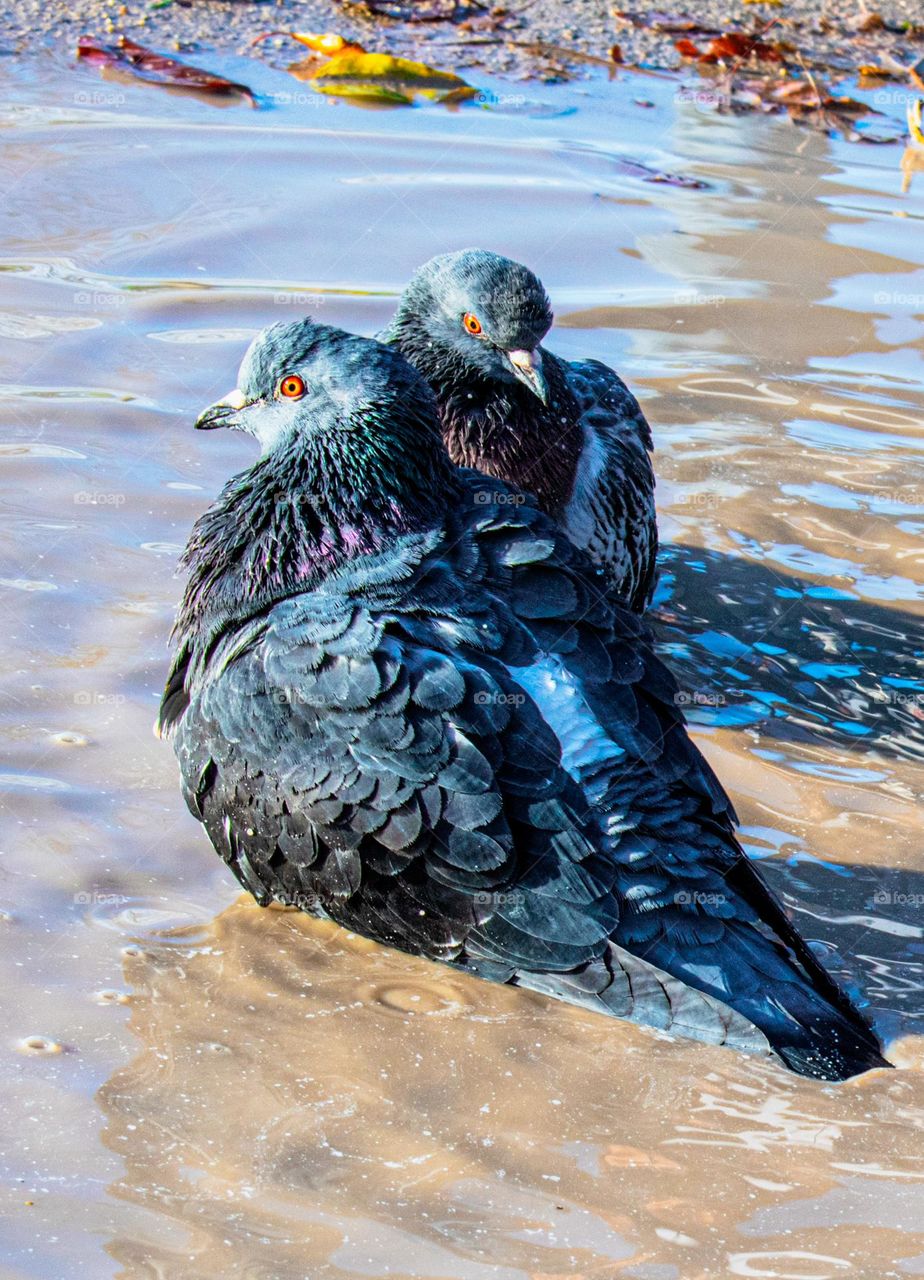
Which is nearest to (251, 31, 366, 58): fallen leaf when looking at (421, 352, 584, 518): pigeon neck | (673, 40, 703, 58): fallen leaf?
(673, 40, 703, 58): fallen leaf

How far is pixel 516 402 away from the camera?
5562mm

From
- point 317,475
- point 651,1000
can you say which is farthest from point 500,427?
point 651,1000

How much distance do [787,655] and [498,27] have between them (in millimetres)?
6557

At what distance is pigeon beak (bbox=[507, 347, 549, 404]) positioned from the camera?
534 cm

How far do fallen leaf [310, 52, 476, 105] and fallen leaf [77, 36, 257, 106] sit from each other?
572 millimetres

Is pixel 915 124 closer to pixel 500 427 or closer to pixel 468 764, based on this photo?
pixel 500 427

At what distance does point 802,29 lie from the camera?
441 inches

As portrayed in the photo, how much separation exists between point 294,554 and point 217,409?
28.6 inches

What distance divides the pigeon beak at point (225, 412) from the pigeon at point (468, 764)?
38cm

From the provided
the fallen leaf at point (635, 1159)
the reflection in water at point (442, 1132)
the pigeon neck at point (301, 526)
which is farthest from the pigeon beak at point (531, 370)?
the fallen leaf at point (635, 1159)

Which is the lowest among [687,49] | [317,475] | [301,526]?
[301,526]

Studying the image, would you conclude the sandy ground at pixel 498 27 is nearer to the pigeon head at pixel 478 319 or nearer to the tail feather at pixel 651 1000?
the pigeon head at pixel 478 319

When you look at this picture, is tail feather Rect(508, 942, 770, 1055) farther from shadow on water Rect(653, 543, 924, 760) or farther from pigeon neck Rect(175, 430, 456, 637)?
shadow on water Rect(653, 543, 924, 760)

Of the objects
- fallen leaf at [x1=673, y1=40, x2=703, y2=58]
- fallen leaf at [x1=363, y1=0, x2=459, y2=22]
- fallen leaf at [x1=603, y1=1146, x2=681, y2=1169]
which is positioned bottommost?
fallen leaf at [x1=603, y1=1146, x2=681, y2=1169]
